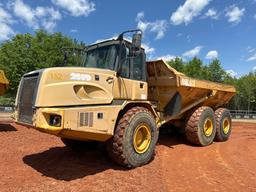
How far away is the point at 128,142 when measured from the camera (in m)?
6.11

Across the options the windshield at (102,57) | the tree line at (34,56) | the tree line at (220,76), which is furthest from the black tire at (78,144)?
the tree line at (220,76)

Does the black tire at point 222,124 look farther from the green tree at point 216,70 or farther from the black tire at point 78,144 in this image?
the green tree at point 216,70

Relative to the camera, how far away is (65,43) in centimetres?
3769

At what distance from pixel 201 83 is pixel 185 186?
477cm

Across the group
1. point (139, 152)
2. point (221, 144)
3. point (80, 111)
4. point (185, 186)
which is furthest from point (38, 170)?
point (221, 144)

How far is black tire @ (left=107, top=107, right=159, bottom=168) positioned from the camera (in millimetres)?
6016

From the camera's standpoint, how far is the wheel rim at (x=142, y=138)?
6.51 metres

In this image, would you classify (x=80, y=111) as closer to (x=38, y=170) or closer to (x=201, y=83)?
(x=38, y=170)

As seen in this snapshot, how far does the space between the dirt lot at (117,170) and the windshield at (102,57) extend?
2.35 metres

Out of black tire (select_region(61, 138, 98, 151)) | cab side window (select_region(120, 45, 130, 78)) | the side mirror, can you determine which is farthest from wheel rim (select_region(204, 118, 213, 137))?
the side mirror

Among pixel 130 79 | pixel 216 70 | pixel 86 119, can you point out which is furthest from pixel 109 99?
pixel 216 70

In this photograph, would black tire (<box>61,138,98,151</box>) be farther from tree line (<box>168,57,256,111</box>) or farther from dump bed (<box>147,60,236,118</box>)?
tree line (<box>168,57,256,111</box>)

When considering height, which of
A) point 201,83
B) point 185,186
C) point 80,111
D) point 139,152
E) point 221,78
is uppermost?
point 221,78

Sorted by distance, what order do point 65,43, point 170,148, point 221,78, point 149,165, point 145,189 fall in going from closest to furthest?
point 145,189 < point 149,165 < point 170,148 < point 65,43 < point 221,78
